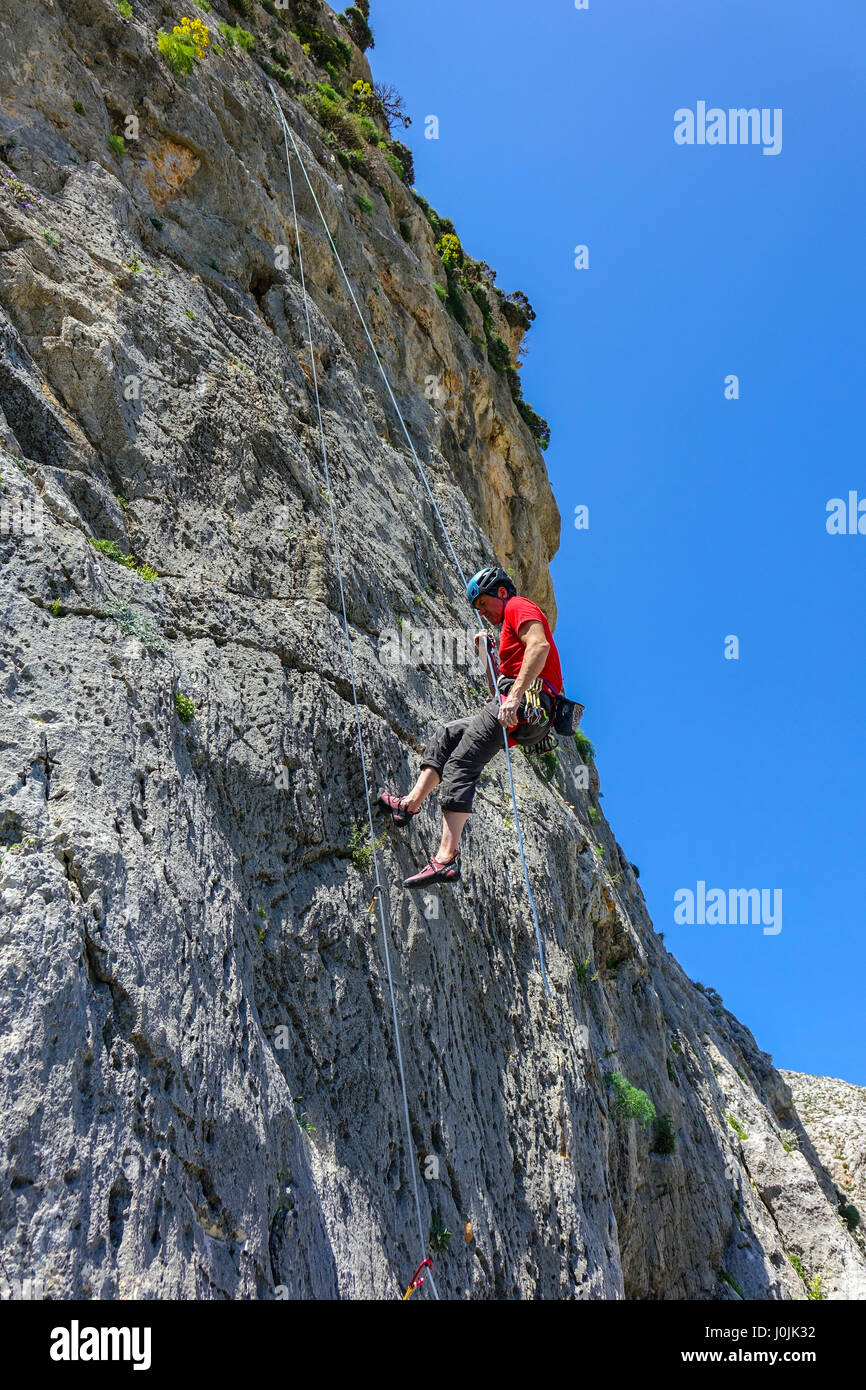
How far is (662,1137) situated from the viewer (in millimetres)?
12812

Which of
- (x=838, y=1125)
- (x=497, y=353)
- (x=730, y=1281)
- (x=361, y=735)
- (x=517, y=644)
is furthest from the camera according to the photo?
(x=838, y=1125)

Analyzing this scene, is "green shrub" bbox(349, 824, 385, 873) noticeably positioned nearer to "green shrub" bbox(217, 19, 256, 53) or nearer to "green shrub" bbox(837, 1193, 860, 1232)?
"green shrub" bbox(217, 19, 256, 53)

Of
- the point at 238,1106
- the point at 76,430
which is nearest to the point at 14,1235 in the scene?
the point at 238,1106

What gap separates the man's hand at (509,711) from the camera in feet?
23.5

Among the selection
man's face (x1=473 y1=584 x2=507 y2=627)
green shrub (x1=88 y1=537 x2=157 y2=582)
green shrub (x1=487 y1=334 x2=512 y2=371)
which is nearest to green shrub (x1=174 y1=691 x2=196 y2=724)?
green shrub (x1=88 y1=537 x2=157 y2=582)

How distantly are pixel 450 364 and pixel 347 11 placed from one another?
10.7 m

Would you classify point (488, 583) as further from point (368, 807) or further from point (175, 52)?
point (175, 52)

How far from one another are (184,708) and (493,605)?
298 cm

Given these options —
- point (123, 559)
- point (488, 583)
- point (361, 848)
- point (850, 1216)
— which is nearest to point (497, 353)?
point (488, 583)

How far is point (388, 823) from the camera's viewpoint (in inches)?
302

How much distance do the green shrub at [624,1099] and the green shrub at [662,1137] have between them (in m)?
1.94

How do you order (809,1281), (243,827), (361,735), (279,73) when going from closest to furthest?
1. (243,827)
2. (361,735)
3. (279,73)
4. (809,1281)

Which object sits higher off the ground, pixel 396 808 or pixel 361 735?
pixel 361 735

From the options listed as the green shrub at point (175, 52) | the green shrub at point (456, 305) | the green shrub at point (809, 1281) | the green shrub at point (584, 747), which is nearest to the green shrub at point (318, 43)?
the green shrub at point (456, 305)
